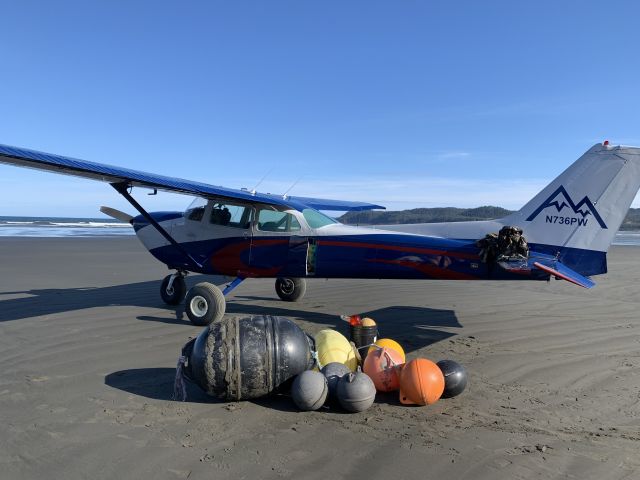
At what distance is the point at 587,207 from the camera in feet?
23.4

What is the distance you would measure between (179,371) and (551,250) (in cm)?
589

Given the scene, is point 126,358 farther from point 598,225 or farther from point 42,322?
point 598,225

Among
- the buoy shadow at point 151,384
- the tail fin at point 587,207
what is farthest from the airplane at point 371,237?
the buoy shadow at point 151,384

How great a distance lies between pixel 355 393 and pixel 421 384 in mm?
648

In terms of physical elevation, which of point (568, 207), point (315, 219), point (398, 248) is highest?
point (568, 207)

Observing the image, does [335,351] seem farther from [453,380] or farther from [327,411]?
[453,380]

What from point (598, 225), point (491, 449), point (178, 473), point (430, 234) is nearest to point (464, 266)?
point (430, 234)

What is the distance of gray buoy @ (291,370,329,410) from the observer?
4.16m

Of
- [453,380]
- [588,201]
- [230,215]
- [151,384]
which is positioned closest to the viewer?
[453,380]

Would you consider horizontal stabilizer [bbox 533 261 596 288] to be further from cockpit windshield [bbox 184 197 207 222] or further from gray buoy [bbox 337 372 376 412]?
cockpit windshield [bbox 184 197 207 222]

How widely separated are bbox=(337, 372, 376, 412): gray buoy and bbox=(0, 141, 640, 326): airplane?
359 cm

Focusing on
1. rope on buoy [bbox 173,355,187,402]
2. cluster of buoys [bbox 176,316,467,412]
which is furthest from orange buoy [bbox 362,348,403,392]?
rope on buoy [bbox 173,355,187,402]

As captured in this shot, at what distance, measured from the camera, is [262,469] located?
3.28 metres

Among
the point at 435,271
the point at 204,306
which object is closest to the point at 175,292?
the point at 204,306
